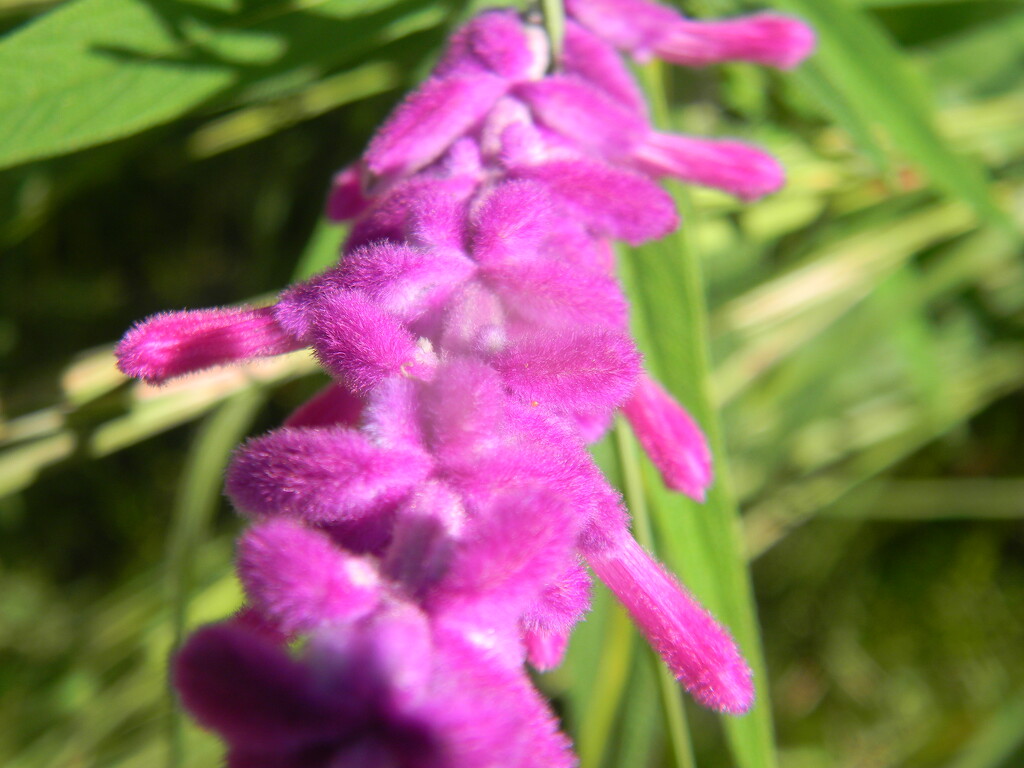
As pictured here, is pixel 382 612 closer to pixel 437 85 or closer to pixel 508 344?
pixel 508 344

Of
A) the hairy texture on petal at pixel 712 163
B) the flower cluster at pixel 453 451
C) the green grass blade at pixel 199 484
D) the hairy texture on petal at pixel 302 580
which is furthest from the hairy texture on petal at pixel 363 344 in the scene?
the green grass blade at pixel 199 484

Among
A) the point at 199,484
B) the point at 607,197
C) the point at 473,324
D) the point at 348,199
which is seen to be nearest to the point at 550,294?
the point at 473,324

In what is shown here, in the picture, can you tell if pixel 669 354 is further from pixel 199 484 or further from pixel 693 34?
pixel 199 484

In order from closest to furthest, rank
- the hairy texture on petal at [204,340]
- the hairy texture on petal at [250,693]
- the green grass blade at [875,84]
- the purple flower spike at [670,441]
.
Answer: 1. the hairy texture on petal at [250,693]
2. the hairy texture on petal at [204,340]
3. the purple flower spike at [670,441]
4. the green grass blade at [875,84]

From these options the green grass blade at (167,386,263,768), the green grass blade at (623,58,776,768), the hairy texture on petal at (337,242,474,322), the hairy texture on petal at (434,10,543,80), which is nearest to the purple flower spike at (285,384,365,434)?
the hairy texture on petal at (337,242,474,322)

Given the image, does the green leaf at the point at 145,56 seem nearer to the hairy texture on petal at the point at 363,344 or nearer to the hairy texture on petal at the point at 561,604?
the hairy texture on petal at the point at 363,344

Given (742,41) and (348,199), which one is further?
(742,41)

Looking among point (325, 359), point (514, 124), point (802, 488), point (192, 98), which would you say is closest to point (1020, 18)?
point (802, 488)
